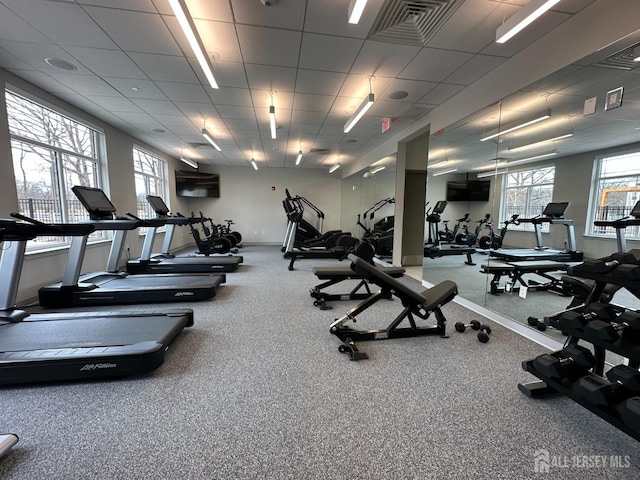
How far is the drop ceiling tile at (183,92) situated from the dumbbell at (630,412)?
5.14m

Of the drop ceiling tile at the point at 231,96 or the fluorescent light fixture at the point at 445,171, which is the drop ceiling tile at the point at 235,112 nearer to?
the drop ceiling tile at the point at 231,96

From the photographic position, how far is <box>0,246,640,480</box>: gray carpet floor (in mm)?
1310

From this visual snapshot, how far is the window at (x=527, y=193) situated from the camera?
3.07m

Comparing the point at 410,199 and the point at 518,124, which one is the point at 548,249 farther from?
the point at 410,199

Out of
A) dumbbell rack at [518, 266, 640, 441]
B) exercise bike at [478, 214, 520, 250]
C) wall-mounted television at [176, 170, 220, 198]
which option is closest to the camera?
dumbbell rack at [518, 266, 640, 441]

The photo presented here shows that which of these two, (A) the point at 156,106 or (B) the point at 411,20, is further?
(A) the point at 156,106

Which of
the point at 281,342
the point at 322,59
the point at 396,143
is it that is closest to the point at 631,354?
the point at 281,342

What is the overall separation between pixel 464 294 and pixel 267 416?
3467 millimetres

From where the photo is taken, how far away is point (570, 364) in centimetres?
159

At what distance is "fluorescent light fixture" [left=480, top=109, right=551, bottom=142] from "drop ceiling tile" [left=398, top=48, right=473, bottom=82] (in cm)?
96

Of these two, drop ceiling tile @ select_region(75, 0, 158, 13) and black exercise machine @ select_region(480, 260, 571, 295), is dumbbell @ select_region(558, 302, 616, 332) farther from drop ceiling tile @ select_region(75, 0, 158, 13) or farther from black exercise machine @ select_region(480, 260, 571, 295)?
drop ceiling tile @ select_region(75, 0, 158, 13)

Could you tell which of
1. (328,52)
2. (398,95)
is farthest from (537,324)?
(328,52)

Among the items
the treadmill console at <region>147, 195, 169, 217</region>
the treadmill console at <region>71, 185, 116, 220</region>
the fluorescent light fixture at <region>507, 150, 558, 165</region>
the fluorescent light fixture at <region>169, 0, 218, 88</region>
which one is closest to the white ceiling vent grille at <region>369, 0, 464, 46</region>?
the fluorescent light fixture at <region>169, 0, 218, 88</region>

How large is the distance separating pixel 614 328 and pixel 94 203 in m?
5.45
